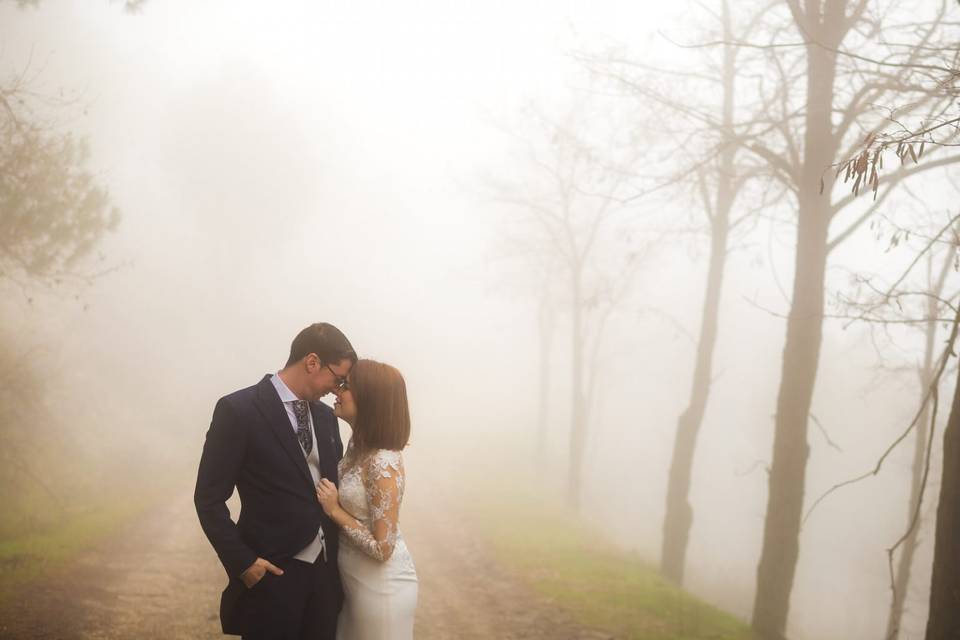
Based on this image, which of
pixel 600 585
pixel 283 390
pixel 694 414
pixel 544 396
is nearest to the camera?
pixel 283 390

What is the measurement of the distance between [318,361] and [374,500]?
104 cm

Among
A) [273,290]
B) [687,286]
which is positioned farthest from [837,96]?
[687,286]

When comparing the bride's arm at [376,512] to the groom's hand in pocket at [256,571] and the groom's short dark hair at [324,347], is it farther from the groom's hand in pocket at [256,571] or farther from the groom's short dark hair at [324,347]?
the groom's short dark hair at [324,347]

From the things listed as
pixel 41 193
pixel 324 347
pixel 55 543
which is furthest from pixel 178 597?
pixel 41 193

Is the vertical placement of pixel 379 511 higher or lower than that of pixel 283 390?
lower

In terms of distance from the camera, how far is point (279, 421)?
4379 millimetres

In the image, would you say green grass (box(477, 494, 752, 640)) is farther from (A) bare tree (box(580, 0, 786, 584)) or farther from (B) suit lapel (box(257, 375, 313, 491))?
(B) suit lapel (box(257, 375, 313, 491))

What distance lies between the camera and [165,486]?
56.5 feet

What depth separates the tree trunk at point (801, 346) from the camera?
9039 millimetres

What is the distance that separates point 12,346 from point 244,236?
72.9 feet

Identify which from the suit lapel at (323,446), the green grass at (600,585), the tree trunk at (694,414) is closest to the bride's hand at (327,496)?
the suit lapel at (323,446)

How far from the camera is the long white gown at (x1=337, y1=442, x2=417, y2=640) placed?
4594mm

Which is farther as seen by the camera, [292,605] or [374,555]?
[374,555]

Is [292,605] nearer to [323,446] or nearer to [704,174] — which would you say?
[323,446]
